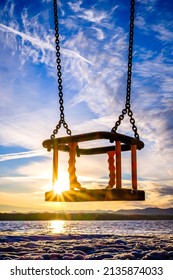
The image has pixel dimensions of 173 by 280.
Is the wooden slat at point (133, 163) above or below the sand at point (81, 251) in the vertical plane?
above

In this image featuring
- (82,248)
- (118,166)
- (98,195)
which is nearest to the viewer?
(98,195)

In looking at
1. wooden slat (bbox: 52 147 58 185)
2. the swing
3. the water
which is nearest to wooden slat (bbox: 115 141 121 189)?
the swing

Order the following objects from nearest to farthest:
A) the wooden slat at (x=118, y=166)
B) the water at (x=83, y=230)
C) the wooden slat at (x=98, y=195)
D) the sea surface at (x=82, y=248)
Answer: the wooden slat at (x=98, y=195)
the wooden slat at (x=118, y=166)
the sea surface at (x=82, y=248)
the water at (x=83, y=230)

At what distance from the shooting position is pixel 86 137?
7.32 meters

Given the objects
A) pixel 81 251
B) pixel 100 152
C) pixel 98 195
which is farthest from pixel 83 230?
pixel 98 195

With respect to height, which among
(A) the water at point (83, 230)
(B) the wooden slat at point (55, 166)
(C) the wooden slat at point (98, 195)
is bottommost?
(A) the water at point (83, 230)

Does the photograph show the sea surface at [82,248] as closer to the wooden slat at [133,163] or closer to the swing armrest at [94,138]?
the wooden slat at [133,163]

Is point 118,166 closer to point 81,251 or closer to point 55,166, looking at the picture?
point 55,166

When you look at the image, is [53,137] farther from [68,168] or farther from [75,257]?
[75,257]

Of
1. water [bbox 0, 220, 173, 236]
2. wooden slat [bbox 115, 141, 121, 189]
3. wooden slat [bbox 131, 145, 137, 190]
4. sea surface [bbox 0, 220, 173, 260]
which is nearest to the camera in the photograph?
wooden slat [bbox 115, 141, 121, 189]

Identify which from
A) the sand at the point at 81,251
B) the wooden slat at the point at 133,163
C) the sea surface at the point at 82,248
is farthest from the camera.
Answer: the sea surface at the point at 82,248

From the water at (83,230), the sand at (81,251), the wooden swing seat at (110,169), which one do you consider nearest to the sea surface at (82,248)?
the sand at (81,251)

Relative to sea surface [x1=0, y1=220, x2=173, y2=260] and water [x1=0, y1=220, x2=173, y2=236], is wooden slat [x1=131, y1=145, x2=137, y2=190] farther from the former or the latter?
water [x1=0, y1=220, x2=173, y2=236]
